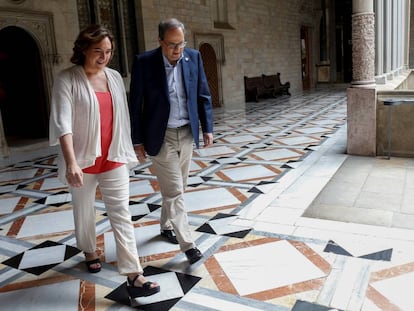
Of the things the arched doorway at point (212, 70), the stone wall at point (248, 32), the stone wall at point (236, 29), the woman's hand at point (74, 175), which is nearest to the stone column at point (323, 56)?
the stone wall at point (236, 29)

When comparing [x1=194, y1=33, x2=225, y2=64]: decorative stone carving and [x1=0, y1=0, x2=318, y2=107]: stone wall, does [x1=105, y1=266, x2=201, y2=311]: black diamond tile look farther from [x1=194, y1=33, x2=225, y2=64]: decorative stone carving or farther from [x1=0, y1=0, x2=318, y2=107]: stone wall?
[x1=194, y1=33, x2=225, y2=64]: decorative stone carving

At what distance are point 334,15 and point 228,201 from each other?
19017mm

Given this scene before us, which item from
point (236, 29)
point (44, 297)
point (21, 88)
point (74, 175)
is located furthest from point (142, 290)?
point (236, 29)

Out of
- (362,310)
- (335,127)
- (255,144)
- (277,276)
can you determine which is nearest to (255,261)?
(277,276)

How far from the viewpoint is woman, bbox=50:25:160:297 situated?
6.61ft

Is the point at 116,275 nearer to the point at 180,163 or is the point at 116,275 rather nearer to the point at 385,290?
the point at 180,163

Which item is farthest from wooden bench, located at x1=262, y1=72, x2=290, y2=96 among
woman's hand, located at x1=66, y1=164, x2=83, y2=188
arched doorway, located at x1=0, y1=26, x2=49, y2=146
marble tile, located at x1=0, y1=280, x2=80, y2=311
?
woman's hand, located at x1=66, y1=164, x2=83, y2=188

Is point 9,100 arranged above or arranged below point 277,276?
above

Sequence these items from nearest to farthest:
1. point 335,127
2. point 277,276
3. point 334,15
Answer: point 277,276
point 335,127
point 334,15

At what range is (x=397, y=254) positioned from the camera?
99.4 inches

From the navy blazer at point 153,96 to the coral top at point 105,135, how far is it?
0.84 feet

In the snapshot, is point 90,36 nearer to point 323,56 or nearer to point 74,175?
point 74,175

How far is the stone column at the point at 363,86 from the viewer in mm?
4914

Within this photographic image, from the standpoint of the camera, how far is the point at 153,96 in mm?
2406
